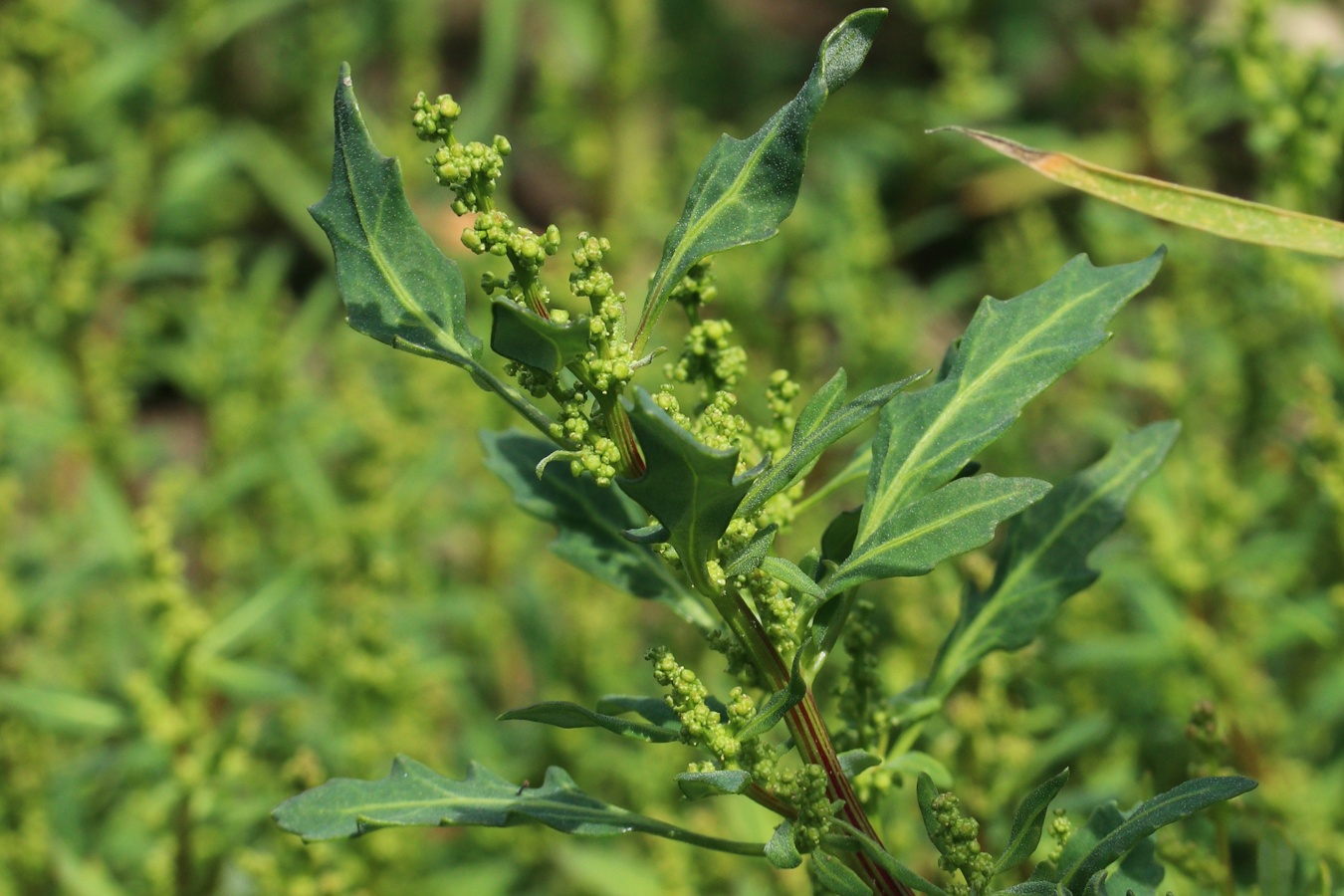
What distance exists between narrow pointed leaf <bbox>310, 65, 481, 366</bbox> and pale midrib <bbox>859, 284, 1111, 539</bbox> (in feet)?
1.22

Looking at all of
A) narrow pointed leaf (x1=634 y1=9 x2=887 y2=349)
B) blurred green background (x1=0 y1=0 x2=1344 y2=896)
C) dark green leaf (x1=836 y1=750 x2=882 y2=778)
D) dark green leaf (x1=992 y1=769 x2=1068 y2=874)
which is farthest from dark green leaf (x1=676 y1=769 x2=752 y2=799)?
blurred green background (x1=0 y1=0 x2=1344 y2=896)

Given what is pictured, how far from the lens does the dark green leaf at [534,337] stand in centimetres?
99

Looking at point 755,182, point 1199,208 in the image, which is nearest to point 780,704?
point 755,182

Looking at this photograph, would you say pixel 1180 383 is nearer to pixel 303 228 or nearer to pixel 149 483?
pixel 149 483

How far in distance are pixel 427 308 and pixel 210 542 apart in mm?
2237

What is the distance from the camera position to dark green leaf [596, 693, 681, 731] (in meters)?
1.22

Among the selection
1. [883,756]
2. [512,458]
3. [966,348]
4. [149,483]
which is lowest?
[883,756]

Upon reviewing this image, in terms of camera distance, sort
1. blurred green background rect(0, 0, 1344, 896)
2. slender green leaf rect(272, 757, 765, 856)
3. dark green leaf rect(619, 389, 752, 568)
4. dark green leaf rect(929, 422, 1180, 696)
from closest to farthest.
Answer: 1. dark green leaf rect(619, 389, 752, 568)
2. slender green leaf rect(272, 757, 765, 856)
3. dark green leaf rect(929, 422, 1180, 696)
4. blurred green background rect(0, 0, 1344, 896)

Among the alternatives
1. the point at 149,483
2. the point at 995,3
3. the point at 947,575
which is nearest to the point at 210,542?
the point at 149,483

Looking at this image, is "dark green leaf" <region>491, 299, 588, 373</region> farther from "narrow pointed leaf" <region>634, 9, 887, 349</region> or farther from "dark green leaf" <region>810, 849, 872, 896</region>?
"dark green leaf" <region>810, 849, 872, 896</region>

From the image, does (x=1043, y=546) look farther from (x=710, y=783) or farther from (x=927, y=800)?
(x=710, y=783)

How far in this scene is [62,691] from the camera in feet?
7.66

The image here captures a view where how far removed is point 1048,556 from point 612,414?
0.54 metres

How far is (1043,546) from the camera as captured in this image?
4.64 feet
